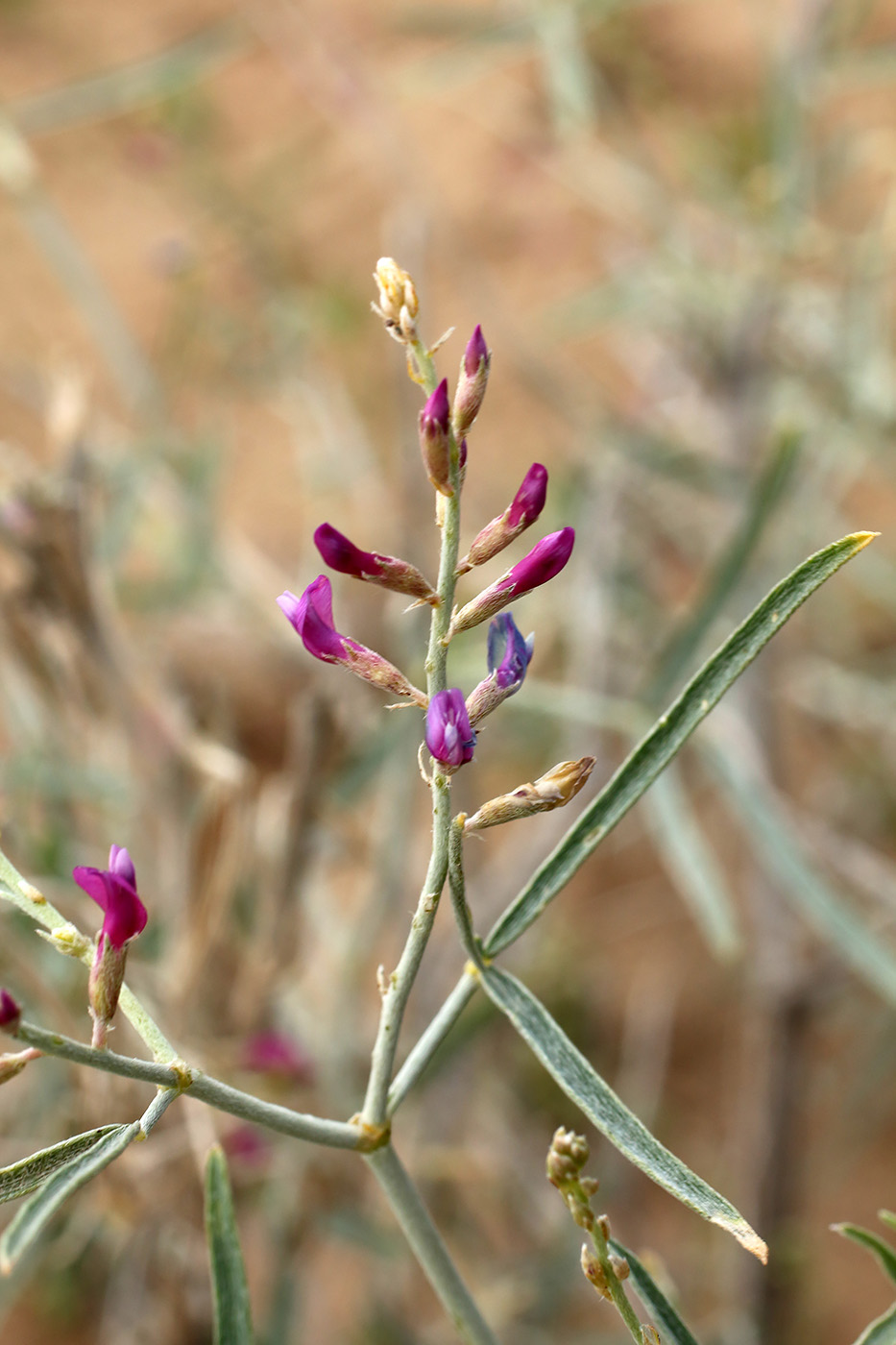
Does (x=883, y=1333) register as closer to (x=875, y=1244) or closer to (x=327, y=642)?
(x=875, y=1244)

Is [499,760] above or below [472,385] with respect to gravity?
above

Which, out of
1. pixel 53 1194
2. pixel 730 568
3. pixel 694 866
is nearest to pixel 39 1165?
pixel 53 1194

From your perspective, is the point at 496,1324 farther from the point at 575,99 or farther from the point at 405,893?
the point at 575,99

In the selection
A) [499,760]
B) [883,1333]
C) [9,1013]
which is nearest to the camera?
[9,1013]

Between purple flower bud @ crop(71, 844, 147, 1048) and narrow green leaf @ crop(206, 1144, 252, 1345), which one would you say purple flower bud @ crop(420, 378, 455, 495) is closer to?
purple flower bud @ crop(71, 844, 147, 1048)

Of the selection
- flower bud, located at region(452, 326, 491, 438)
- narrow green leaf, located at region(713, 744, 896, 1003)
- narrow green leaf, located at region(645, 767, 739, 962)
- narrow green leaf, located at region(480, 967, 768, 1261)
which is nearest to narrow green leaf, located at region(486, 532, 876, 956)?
narrow green leaf, located at region(480, 967, 768, 1261)

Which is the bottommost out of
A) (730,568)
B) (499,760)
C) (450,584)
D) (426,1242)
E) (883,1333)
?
(883,1333)

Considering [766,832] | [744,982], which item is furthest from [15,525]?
[744,982]
